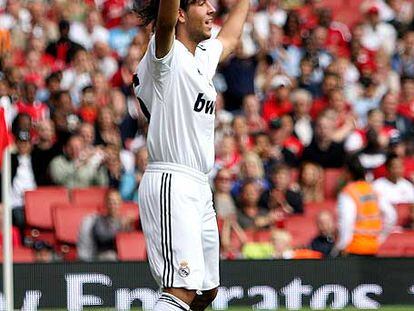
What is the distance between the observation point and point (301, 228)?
1296 cm

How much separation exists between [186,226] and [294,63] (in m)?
9.43

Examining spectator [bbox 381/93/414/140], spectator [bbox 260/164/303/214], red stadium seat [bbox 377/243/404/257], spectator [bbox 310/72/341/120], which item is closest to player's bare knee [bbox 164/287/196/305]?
red stadium seat [bbox 377/243/404/257]

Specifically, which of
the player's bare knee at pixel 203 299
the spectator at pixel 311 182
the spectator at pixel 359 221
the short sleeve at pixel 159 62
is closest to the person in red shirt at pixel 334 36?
the spectator at pixel 311 182

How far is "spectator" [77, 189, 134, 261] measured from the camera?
→ 12375 millimetres

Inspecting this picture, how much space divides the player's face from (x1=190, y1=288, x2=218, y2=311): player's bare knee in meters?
1.36

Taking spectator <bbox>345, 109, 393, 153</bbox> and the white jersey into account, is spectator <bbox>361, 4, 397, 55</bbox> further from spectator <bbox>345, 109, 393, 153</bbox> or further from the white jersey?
the white jersey

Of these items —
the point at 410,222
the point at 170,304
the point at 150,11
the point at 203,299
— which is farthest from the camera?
the point at 410,222

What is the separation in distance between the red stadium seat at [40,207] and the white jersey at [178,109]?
618 centimetres

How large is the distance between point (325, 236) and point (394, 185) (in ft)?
4.26

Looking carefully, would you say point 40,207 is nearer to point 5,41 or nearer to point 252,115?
point 252,115

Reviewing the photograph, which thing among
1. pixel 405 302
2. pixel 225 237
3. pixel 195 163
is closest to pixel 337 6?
pixel 225 237

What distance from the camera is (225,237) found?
12.4 meters

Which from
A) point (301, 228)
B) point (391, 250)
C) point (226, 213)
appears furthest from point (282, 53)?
point (391, 250)

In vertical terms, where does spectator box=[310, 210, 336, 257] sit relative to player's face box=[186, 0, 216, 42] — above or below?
below
